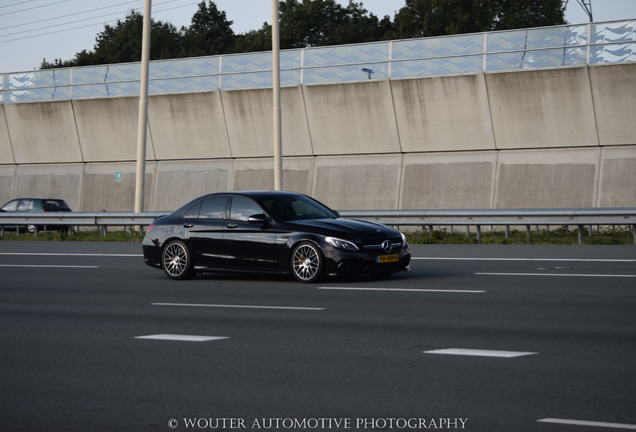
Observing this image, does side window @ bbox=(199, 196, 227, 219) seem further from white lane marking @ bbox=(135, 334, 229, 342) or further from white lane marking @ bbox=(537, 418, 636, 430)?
white lane marking @ bbox=(537, 418, 636, 430)

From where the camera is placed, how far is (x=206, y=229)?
15688 millimetres

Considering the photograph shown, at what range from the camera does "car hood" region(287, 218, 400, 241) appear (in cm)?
1433

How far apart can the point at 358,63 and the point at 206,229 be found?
1707 centimetres

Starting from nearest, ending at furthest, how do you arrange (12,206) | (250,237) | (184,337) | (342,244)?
1. (184,337)
2. (342,244)
3. (250,237)
4. (12,206)

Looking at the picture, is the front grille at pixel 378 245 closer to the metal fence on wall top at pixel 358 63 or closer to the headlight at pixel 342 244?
the headlight at pixel 342 244

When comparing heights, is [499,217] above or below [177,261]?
above

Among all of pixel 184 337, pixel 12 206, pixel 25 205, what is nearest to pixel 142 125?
pixel 25 205

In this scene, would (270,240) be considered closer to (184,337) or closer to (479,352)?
(184,337)

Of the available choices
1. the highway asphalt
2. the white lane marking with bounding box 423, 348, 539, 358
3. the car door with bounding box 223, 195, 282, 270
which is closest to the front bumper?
the highway asphalt

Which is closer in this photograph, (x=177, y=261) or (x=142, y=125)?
(x=177, y=261)

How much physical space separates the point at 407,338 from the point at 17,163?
34.3m

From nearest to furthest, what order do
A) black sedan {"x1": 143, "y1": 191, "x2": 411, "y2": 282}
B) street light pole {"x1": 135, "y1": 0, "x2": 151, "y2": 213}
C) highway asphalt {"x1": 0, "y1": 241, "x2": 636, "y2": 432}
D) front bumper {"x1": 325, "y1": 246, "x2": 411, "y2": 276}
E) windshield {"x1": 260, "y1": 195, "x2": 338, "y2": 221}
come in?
1. highway asphalt {"x1": 0, "y1": 241, "x2": 636, "y2": 432}
2. front bumper {"x1": 325, "y1": 246, "x2": 411, "y2": 276}
3. black sedan {"x1": 143, "y1": 191, "x2": 411, "y2": 282}
4. windshield {"x1": 260, "y1": 195, "x2": 338, "y2": 221}
5. street light pole {"x1": 135, "y1": 0, "x2": 151, "y2": 213}

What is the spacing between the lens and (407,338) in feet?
30.1

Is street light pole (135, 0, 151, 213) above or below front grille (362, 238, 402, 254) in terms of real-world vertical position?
above
